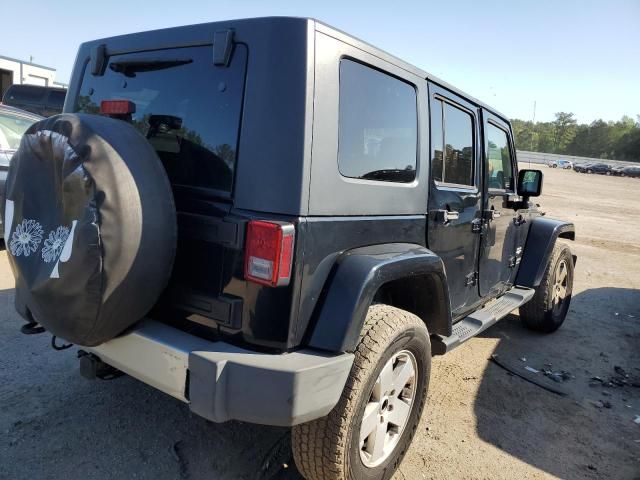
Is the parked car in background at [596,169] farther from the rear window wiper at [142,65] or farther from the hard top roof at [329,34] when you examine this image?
the rear window wiper at [142,65]

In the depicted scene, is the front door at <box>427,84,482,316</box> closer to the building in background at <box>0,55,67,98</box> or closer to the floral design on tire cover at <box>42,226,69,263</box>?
the floral design on tire cover at <box>42,226,69,263</box>

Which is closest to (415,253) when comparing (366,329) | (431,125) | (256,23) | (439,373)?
(366,329)

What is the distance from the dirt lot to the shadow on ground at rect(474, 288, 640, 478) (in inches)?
0.4

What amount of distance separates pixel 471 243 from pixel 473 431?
1.20m

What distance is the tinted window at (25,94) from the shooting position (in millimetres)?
16422

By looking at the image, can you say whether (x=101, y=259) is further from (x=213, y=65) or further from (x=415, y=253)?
(x=415, y=253)

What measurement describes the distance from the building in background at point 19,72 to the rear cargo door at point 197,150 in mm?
22821

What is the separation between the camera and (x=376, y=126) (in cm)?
240

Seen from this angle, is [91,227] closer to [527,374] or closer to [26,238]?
[26,238]

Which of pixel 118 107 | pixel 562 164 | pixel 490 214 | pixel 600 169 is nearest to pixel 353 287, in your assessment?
pixel 118 107

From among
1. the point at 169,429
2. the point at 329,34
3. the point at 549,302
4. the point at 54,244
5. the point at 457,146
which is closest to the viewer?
the point at 54,244

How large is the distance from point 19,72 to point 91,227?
24962 mm

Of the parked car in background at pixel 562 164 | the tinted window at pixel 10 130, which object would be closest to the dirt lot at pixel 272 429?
the tinted window at pixel 10 130

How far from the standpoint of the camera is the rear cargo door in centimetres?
205
